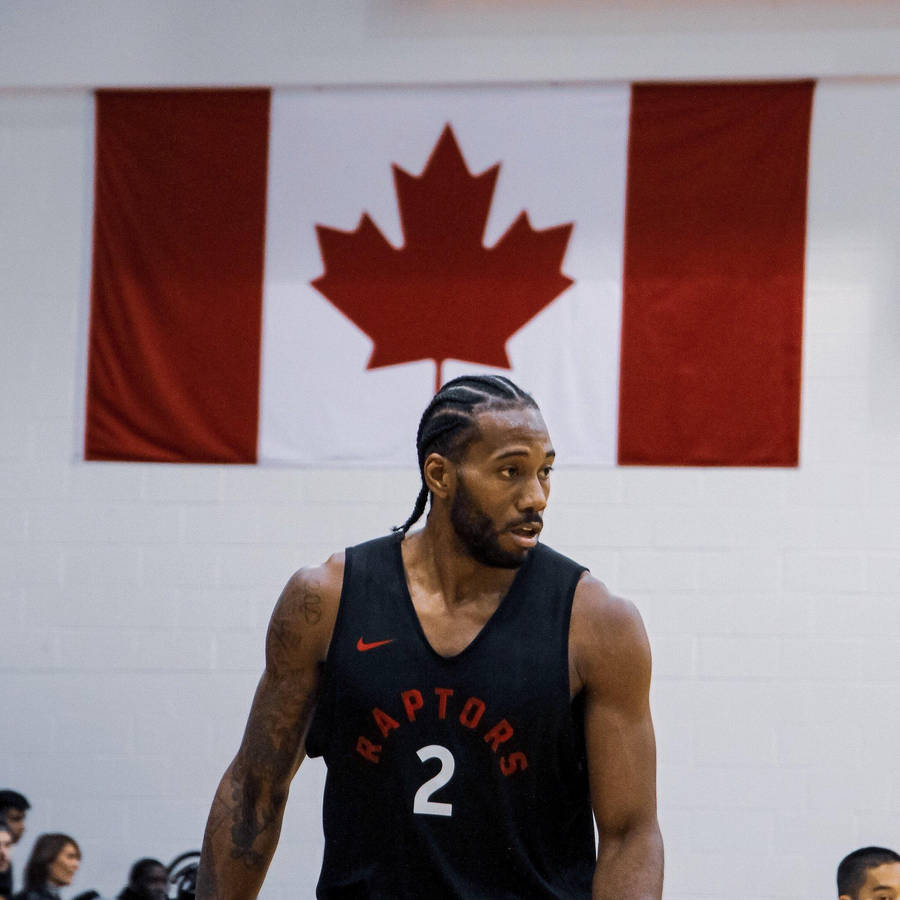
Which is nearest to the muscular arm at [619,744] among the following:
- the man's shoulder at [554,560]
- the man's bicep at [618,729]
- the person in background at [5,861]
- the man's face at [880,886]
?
the man's bicep at [618,729]

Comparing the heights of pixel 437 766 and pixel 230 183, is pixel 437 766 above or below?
below

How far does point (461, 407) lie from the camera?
285 centimetres

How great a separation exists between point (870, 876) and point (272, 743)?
309cm

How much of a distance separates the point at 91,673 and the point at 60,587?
42 centimetres

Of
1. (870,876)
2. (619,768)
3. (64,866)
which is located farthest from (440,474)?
(64,866)

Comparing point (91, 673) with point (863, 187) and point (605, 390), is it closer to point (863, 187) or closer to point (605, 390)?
point (605, 390)

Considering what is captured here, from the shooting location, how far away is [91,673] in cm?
643

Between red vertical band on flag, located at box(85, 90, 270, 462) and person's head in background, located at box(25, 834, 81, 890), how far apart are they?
5.65 feet

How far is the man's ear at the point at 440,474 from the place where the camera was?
284cm

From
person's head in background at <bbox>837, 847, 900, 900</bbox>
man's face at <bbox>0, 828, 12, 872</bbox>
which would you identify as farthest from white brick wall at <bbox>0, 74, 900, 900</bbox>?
person's head in background at <bbox>837, 847, 900, 900</bbox>

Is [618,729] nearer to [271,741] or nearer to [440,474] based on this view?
[440,474]

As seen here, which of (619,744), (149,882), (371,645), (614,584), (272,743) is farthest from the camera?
(614,584)

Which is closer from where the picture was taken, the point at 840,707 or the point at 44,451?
the point at 840,707

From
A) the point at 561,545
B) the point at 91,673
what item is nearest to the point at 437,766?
the point at 561,545
